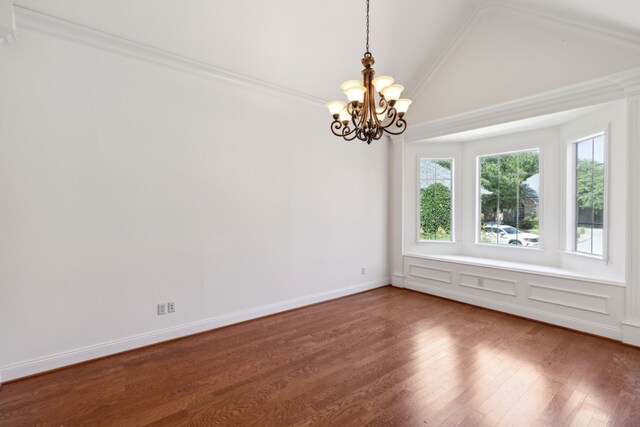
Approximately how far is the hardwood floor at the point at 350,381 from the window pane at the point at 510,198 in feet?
5.51

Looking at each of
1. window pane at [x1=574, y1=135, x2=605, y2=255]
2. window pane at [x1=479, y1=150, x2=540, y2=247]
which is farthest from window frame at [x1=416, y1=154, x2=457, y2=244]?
window pane at [x1=574, y1=135, x2=605, y2=255]

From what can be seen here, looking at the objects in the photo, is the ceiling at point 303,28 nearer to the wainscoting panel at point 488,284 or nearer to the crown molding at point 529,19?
the crown molding at point 529,19

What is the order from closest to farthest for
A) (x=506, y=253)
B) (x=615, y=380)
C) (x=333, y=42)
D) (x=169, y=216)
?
(x=615, y=380) → (x=169, y=216) → (x=333, y=42) → (x=506, y=253)

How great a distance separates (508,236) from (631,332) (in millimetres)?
2044

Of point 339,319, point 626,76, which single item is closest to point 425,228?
point 339,319

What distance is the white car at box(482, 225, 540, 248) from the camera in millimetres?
4730

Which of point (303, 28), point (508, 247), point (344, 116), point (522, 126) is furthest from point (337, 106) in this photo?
point (508, 247)

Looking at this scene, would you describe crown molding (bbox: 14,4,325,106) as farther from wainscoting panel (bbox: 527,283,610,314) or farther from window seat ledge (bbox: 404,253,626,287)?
wainscoting panel (bbox: 527,283,610,314)

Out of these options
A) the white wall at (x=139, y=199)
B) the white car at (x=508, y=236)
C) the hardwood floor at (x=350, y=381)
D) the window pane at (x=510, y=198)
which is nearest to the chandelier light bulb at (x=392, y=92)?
the white wall at (x=139, y=199)

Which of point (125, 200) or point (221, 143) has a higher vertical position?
point (221, 143)

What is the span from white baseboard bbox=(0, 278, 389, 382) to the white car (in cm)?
286

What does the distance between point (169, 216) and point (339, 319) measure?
2360 millimetres

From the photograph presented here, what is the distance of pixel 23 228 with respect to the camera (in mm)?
2555

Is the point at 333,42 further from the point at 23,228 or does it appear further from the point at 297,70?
the point at 23,228
